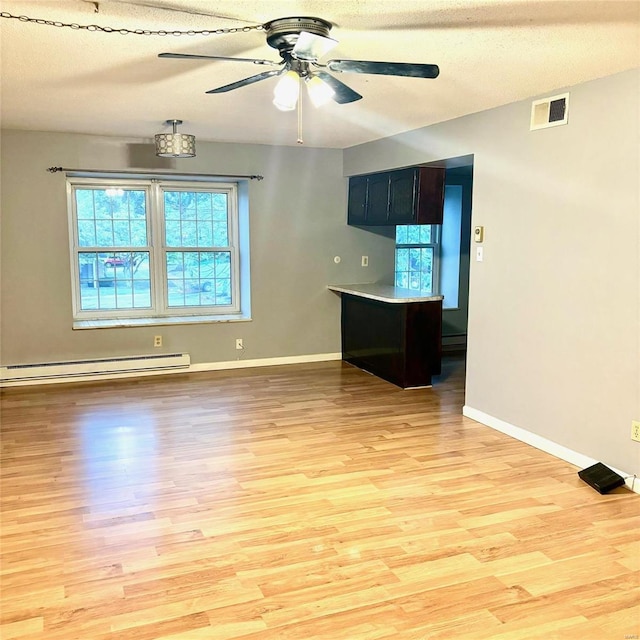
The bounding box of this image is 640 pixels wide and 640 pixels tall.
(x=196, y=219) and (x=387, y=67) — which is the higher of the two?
(x=387, y=67)

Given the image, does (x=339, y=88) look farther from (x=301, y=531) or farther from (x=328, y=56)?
(x=301, y=531)

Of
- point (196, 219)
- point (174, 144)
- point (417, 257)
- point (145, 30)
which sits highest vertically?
point (145, 30)

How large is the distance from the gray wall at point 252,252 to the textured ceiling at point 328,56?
0.91 metres

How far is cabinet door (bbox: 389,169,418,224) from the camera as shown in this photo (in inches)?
216

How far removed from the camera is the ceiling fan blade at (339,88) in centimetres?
272

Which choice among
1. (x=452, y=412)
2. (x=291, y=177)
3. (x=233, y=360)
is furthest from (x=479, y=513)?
(x=291, y=177)

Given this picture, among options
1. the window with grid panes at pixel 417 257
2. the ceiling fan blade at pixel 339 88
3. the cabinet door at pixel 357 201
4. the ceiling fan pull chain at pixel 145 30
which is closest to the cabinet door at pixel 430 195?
the cabinet door at pixel 357 201

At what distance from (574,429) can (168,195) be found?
448 cm

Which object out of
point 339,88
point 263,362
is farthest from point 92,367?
point 339,88

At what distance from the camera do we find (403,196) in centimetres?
563

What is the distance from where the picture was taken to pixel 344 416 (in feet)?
15.7

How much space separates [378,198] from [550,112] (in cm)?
244

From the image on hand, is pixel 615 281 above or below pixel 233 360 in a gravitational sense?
above

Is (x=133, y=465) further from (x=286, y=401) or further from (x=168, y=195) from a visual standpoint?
(x=168, y=195)
